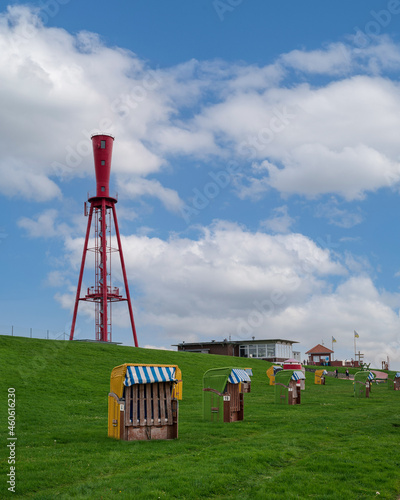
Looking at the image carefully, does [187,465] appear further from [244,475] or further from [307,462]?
[307,462]

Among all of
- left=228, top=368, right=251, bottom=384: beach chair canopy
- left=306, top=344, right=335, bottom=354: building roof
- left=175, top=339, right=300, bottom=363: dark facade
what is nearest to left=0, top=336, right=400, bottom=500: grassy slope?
left=228, top=368, right=251, bottom=384: beach chair canopy

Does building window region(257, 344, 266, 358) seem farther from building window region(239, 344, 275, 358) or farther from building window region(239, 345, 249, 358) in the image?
building window region(239, 345, 249, 358)

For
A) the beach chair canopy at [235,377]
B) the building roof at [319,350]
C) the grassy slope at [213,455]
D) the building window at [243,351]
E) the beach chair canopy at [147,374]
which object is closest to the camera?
the grassy slope at [213,455]

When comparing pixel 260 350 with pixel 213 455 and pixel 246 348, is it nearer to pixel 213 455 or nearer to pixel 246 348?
pixel 246 348

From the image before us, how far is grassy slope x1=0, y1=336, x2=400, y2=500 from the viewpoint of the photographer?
10570 millimetres

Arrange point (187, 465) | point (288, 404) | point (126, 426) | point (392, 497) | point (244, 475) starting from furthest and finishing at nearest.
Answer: point (288, 404)
point (126, 426)
point (187, 465)
point (244, 475)
point (392, 497)

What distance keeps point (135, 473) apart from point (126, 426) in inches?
188

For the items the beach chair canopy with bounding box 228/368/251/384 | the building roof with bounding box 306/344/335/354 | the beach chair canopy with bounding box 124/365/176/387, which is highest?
the beach chair canopy with bounding box 124/365/176/387

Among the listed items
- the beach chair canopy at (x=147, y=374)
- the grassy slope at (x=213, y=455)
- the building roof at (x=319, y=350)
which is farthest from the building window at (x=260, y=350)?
the beach chair canopy at (x=147, y=374)

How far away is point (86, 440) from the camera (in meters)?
16.6

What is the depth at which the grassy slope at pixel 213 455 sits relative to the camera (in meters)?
10.6

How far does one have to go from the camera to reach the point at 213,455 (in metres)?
13.8

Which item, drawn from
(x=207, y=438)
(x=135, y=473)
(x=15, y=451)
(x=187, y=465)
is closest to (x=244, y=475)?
(x=187, y=465)

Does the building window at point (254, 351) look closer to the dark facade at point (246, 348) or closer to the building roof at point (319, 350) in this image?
the dark facade at point (246, 348)
